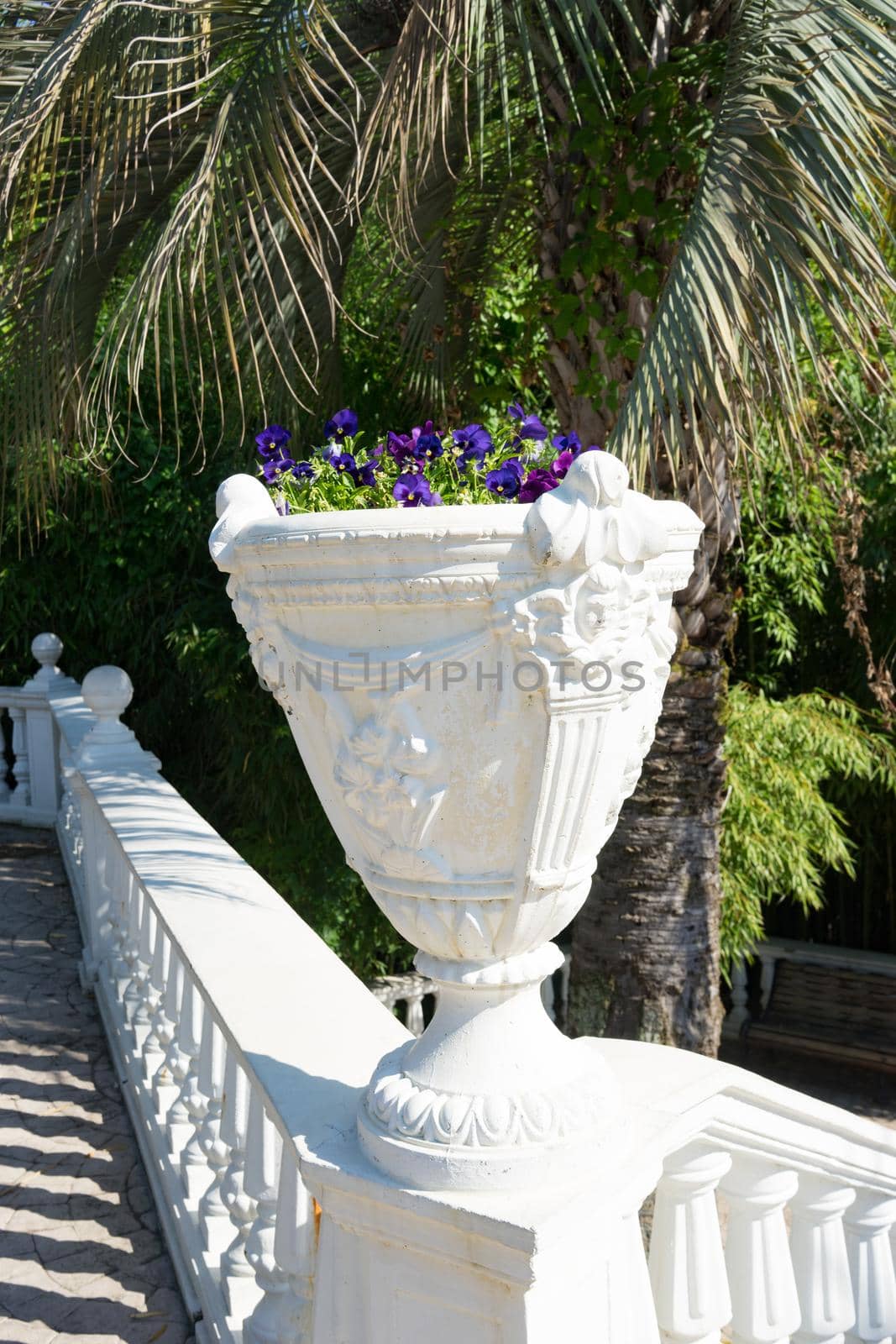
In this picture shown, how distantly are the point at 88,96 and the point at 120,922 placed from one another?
2.10 m

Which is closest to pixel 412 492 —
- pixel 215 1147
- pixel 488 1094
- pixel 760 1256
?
pixel 488 1094

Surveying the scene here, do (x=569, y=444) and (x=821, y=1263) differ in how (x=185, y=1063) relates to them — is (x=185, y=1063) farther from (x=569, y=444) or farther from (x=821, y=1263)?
(x=569, y=444)

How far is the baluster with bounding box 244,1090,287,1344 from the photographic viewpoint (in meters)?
1.55

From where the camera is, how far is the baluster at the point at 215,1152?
1943mm

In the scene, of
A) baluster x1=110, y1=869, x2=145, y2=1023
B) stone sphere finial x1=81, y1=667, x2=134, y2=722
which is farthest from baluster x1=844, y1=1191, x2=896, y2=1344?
stone sphere finial x1=81, y1=667, x2=134, y2=722

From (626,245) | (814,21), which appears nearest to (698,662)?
(626,245)

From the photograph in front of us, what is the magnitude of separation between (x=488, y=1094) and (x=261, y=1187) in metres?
0.66

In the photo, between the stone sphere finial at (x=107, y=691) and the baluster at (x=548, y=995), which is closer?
the stone sphere finial at (x=107, y=691)

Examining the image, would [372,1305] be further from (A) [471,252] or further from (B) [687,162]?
(A) [471,252]

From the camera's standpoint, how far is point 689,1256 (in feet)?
4.36

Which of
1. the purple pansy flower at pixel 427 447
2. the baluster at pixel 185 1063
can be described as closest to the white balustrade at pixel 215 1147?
the baluster at pixel 185 1063

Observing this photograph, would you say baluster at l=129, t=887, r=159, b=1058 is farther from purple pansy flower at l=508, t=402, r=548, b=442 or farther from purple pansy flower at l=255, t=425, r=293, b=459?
purple pansy flower at l=508, t=402, r=548, b=442

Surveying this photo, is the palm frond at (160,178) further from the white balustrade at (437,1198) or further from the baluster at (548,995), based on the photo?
the baluster at (548,995)

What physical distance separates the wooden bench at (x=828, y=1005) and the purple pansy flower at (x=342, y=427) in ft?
20.2
